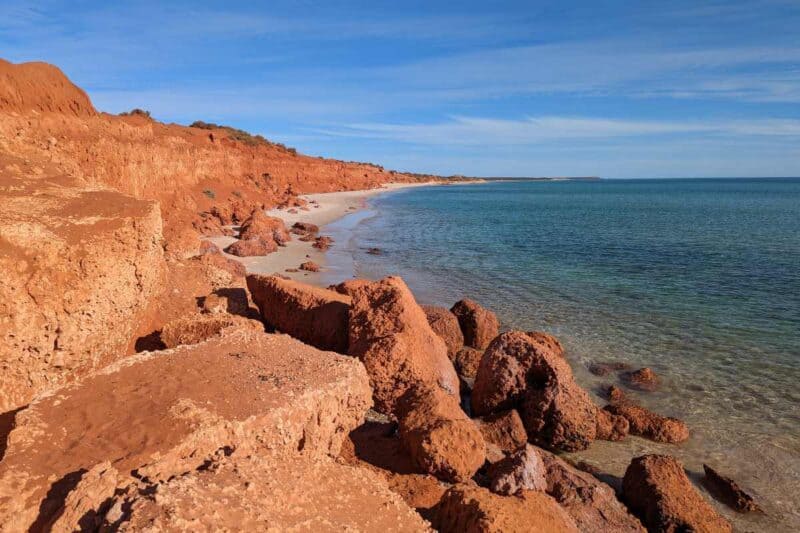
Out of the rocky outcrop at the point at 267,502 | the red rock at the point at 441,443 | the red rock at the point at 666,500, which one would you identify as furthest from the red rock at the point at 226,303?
the red rock at the point at 666,500

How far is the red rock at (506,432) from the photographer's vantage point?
20.9ft

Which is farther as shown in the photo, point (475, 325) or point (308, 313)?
Answer: point (475, 325)

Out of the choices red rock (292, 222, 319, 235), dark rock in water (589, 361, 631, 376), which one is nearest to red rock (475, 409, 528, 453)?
dark rock in water (589, 361, 631, 376)

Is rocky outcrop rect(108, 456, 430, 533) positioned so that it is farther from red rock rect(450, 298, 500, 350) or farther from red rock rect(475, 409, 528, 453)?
red rock rect(450, 298, 500, 350)

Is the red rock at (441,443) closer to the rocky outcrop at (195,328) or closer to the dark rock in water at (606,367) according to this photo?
the rocky outcrop at (195,328)

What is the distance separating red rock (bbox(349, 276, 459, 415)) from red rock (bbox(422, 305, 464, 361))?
180 centimetres

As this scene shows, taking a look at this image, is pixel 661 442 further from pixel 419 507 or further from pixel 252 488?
pixel 252 488

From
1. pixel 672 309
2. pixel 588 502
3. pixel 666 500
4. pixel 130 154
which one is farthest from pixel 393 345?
pixel 130 154

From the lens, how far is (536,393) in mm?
6766

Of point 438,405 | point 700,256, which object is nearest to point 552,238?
point 700,256

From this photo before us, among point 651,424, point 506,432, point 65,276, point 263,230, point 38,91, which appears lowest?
point 651,424

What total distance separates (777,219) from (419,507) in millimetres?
43026

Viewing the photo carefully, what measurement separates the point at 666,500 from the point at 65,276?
6392mm

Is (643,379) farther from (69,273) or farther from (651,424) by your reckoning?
(69,273)
